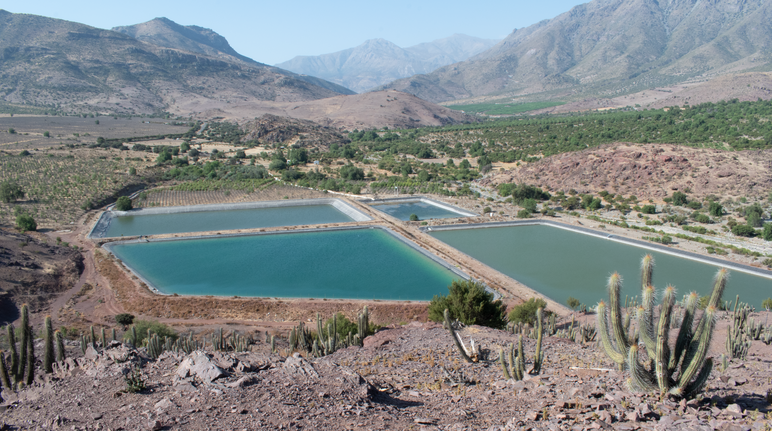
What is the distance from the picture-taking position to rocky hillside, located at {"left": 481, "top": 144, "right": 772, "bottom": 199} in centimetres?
3778

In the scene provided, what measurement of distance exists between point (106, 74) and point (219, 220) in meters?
126

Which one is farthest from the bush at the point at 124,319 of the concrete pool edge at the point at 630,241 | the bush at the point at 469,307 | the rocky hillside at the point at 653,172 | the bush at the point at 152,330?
the rocky hillside at the point at 653,172

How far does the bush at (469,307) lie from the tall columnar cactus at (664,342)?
7609mm

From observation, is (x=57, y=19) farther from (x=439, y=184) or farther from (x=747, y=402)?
(x=747, y=402)

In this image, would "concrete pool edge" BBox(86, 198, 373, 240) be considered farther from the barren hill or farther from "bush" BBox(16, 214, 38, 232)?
the barren hill

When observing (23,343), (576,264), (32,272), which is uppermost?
(23,343)

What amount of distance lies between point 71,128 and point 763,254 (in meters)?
95.3

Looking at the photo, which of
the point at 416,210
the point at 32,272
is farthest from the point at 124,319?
the point at 416,210

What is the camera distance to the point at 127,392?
26.0 ft

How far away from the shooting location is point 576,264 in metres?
24.1

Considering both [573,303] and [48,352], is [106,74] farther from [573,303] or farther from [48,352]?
[573,303]

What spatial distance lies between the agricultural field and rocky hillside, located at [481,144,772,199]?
5986 cm

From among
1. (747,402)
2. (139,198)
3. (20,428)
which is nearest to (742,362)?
(747,402)

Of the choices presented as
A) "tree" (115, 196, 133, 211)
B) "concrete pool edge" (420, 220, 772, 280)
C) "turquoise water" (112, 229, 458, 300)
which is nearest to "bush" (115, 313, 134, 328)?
"turquoise water" (112, 229, 458, 300)
